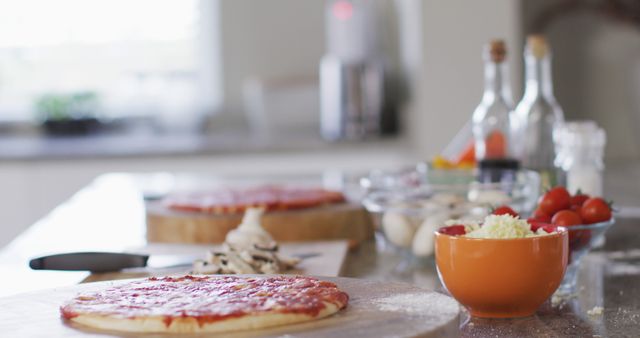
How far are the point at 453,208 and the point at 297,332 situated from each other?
57 centimetres

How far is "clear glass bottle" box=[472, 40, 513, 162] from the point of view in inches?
68.2

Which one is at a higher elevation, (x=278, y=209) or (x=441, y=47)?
(x=441, y=47)

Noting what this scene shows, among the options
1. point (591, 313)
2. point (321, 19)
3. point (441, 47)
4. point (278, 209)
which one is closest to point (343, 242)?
point (278, 209)

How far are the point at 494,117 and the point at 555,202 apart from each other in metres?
0.49

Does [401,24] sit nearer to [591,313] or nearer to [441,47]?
[441,47]

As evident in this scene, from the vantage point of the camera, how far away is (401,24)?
4301mm

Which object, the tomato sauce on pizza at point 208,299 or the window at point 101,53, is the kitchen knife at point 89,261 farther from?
the window at point 101,53

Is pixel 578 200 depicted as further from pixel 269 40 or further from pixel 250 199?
pixel 269 40

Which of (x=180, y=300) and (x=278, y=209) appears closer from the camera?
(x=180, y=300)

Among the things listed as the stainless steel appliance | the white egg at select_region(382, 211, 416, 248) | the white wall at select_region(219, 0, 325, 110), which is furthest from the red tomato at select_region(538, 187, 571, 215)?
the white wall at select_region(219, 0, 325, 110)

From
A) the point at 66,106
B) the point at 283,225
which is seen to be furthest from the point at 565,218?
the point at 66,106

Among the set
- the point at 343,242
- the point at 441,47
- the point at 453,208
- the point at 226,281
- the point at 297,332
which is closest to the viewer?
the point at 297,332

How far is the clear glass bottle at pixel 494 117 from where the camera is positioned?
1731mm

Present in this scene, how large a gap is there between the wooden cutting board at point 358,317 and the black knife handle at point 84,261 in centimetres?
23
